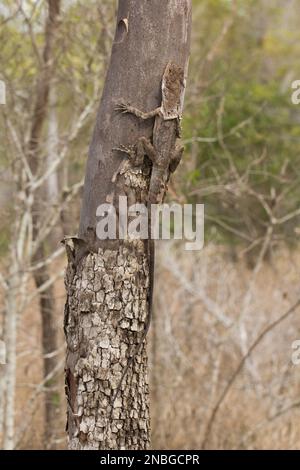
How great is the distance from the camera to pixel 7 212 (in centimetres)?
536

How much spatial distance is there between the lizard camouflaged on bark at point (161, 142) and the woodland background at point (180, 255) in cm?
186

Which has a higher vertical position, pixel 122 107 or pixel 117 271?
pixel 122 107

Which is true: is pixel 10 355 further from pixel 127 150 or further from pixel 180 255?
pixel 180 255

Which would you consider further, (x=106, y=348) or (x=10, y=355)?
(x=10, y=355)

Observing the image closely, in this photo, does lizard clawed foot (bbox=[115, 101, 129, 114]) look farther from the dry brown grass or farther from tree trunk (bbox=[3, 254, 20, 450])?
the dry brown grass

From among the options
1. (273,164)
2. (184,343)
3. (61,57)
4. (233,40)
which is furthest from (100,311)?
(233,40)

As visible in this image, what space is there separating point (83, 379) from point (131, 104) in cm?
111

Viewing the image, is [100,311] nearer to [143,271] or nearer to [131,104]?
[143,271]

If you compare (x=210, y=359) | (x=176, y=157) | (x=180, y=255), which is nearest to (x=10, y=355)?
(x=176, y=157)

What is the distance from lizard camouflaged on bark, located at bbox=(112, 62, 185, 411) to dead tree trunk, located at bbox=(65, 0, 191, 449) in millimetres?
28

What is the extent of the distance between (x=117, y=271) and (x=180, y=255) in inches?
212

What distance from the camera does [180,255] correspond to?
27.1ft

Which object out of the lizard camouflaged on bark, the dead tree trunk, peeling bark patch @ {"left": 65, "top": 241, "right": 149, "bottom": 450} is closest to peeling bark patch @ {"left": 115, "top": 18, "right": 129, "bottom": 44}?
the dead tree trunk

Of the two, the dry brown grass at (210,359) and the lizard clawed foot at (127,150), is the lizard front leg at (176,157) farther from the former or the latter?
the dry brown grass at (210,359)
